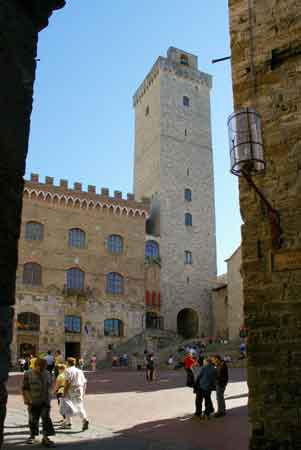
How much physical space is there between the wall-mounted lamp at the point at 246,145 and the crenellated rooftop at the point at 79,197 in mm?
30020

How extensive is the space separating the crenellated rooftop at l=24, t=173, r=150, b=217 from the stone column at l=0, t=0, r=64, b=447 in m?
32.5

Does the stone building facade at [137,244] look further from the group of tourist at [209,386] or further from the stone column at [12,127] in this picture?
the stone column at [12,127]

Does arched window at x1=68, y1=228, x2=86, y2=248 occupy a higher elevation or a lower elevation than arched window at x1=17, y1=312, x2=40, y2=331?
higher

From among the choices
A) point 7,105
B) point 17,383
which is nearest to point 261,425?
point 7,105

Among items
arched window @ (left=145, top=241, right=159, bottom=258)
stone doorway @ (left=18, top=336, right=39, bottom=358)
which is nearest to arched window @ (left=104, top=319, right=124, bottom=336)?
stone doorway @ (left=18, top=336, right=39, bottom=358)

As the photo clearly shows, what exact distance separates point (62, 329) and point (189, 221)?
15.2m

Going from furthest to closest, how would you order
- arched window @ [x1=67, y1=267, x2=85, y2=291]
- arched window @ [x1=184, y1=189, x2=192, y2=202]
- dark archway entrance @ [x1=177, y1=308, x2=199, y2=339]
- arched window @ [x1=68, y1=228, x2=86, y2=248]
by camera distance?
arched window @ [x1=184, y1=189, x2=192, y2=202] → dark archway entrance @ [x1=177, y1=308, x2=199, y2=339] → arched window @ [x1=68, y1=228, x2=86, y2=248] → arched window @ [x1=67, y1=267, x2=85, y2=291]

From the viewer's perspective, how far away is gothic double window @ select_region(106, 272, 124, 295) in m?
36.8

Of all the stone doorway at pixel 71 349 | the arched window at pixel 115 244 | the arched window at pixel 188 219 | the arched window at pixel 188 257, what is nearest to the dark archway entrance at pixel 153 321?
the arched window at pixel 188 257

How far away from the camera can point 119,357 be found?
3347 cm

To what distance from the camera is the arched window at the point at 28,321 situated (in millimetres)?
32406

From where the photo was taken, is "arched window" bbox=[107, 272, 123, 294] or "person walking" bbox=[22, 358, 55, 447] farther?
"arched window" bbox=[107, 272, 123, 294]

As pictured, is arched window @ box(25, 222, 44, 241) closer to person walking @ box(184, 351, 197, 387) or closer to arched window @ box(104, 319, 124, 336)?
arched window @ box(104, 319, 124, 336)

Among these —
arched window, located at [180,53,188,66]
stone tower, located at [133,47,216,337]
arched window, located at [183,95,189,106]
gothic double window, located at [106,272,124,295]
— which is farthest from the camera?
arched window, located at [180,53,188,66]
